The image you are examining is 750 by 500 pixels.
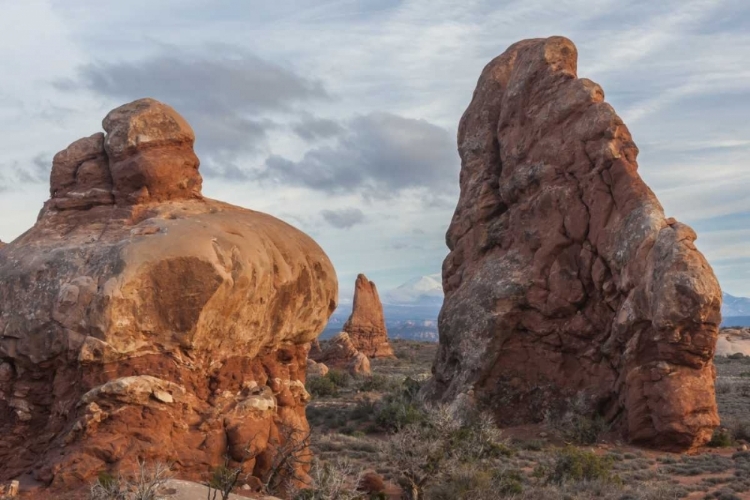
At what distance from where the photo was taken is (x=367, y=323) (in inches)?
1898

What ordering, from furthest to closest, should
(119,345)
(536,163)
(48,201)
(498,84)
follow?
1. (498,84)
2. (536,163)
3. (48,201)
4. (119,345)

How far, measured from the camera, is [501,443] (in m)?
17.7

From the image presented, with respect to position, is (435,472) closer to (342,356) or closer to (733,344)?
(342,356)

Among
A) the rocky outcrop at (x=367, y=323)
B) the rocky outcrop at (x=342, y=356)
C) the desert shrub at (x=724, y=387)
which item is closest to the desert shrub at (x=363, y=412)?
the rocky outcrop at (x=342, y=356)

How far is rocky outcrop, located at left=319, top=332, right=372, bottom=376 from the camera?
36844mm

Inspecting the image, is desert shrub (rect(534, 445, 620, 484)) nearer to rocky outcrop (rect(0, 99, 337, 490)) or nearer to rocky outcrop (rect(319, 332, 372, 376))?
rocky outcrop (rect(0, 99, 337, 490))

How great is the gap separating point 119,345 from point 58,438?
1365 millimetres

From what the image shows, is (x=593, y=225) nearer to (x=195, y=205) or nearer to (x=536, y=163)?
(x=536, y=163)

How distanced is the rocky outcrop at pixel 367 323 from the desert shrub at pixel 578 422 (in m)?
27.3

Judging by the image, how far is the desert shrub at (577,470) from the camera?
14.6 meters

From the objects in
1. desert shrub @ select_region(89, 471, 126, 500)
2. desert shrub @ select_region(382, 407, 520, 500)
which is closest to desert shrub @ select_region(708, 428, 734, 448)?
desert shrub @ select_region(382, 407, 520, 500)

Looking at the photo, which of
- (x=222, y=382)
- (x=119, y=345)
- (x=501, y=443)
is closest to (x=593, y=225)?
(x=501, y=443)

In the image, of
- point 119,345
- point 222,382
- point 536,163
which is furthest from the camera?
point 536,163

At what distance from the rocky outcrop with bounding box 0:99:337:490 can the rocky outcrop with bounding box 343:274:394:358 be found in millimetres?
35526
